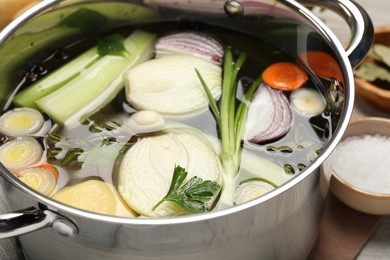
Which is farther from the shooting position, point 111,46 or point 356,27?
point 111,46

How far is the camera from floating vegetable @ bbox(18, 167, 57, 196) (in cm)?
133

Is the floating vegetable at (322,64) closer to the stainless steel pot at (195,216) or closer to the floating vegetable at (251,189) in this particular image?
the stainless steel pot at (195,216)

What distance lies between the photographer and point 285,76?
1606 mm

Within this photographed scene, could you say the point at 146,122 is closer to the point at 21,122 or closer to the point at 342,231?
the point at 21,122

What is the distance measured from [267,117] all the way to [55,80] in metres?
0.52

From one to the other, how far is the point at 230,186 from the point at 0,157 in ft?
1.63

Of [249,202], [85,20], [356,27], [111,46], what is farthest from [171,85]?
[249,202]

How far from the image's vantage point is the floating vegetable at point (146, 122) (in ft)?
4.83

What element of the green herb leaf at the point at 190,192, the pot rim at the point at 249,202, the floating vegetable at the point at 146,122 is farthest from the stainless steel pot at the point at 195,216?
the floating vegetable at the point at 146,122

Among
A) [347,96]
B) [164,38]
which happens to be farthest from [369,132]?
[164,38]

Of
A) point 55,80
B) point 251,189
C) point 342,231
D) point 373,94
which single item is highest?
point 55,80

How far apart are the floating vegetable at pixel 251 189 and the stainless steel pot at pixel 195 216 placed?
0.32 feet

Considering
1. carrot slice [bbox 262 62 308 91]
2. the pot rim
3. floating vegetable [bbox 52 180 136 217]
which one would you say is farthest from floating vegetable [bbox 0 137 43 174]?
carrot slice [bbox 262 62 308 91]

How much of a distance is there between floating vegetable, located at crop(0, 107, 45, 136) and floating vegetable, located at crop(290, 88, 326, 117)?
582 millimetres
